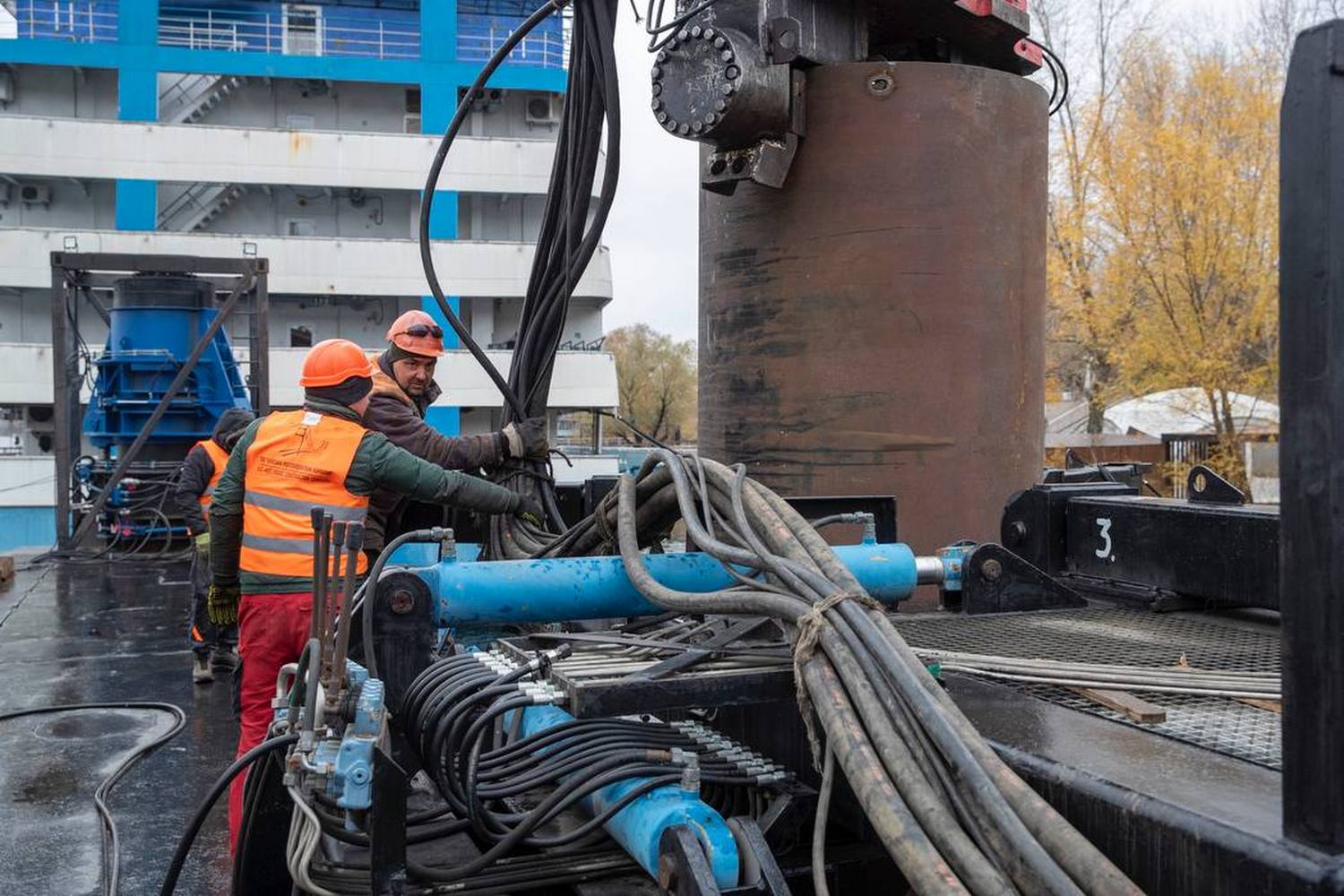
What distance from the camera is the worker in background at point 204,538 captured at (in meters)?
7.46

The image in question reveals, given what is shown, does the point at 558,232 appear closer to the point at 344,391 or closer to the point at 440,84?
the point at 344,391

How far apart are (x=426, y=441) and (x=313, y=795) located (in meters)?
2.64

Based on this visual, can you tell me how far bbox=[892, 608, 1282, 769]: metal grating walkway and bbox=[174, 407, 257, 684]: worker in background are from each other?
5255mm

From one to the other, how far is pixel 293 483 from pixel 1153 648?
9.51ft

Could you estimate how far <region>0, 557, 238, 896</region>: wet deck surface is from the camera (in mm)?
4414

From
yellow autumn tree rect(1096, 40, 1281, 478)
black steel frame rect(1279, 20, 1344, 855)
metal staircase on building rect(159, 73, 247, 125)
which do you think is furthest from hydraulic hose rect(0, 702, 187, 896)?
metal staircase on building rect(159, 73, 247, 125)

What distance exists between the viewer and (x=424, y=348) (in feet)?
16.8

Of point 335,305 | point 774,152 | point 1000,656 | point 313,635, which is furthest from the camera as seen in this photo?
point 335,305

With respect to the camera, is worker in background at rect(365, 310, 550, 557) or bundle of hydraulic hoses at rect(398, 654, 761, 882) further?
worker in background at rect(365, 310, 550, 557)

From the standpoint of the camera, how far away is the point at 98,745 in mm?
6047

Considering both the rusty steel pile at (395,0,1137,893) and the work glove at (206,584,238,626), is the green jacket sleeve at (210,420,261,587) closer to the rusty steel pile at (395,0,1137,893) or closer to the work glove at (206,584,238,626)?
the work glove at (206,584,238,626)

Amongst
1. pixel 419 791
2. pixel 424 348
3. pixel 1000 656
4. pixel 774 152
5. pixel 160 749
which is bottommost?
pixel 160 749

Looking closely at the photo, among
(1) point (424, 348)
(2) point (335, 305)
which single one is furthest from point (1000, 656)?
(2) point (335, 305)

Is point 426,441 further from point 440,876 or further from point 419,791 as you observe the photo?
point 440,876
